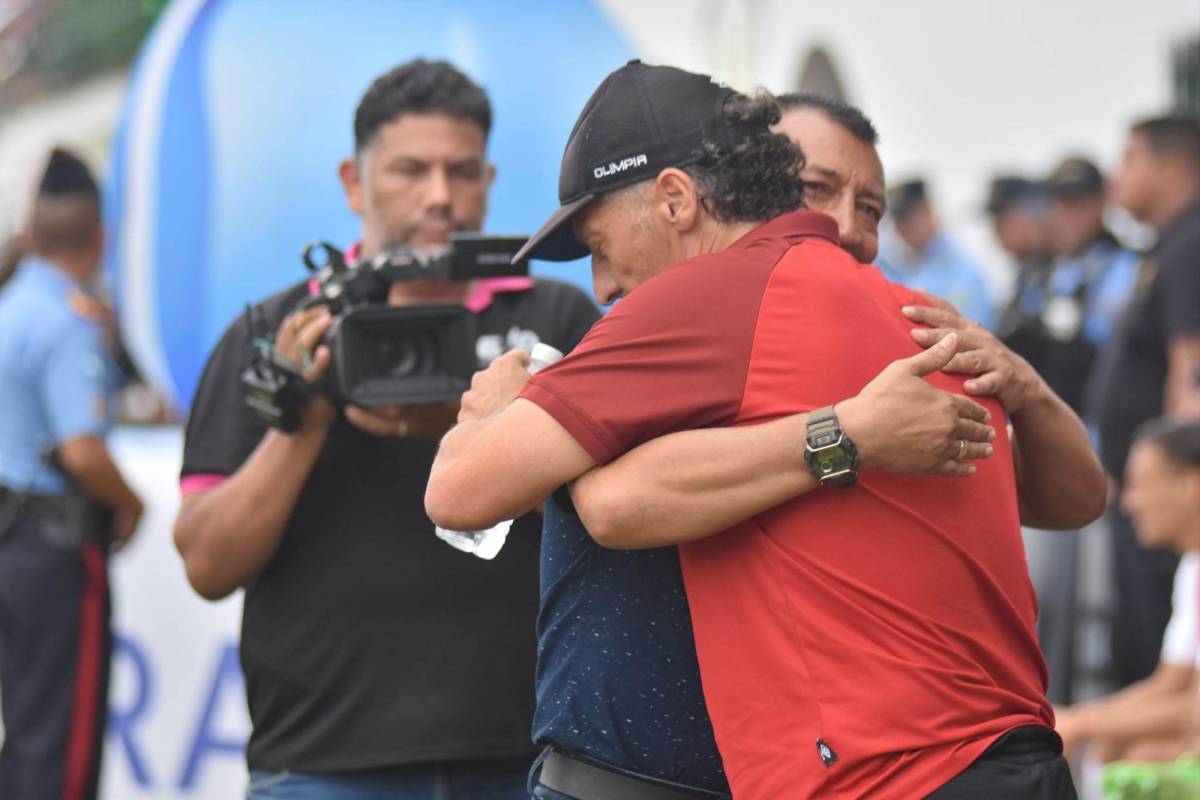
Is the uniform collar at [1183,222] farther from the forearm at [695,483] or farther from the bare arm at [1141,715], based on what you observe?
the forearm at [695,483]

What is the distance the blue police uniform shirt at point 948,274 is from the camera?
717cm

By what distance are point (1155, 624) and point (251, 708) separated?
10.2ft

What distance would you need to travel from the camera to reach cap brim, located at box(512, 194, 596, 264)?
6.87ft

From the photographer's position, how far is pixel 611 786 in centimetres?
205

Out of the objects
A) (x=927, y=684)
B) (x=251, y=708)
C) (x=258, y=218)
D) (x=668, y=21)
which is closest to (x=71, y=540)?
(x=258, y=218)

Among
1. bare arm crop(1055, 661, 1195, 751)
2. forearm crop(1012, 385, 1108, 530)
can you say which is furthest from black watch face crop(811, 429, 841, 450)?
bare arm crop(1055, 661, 1195, 751)

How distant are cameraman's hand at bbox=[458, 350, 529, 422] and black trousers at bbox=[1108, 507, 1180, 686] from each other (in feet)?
10.8

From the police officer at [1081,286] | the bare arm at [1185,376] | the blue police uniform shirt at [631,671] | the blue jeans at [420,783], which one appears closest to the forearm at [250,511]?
the blue jeans at [420,783]

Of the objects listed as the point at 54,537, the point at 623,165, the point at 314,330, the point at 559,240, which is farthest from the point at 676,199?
the point at 54,537

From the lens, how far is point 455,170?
2.96 m

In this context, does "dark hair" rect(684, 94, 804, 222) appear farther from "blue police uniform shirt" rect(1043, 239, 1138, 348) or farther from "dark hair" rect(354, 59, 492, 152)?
"blue police uniform shirt" rect(1043, 239, 1138, 348)

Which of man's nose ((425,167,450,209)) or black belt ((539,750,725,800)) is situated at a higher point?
man's nose ((425,167,450,209))

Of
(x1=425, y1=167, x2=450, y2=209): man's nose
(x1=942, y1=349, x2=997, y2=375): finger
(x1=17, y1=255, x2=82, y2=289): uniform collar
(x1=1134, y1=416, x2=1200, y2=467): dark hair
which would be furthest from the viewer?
(x1=17, y1=255, x2=82, y2=289): uniform collar

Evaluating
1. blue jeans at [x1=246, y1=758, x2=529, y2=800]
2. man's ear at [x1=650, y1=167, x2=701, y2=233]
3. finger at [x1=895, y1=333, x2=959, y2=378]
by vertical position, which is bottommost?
blue jeans at [x1=246, y1=758, x2=529, y2=800]
